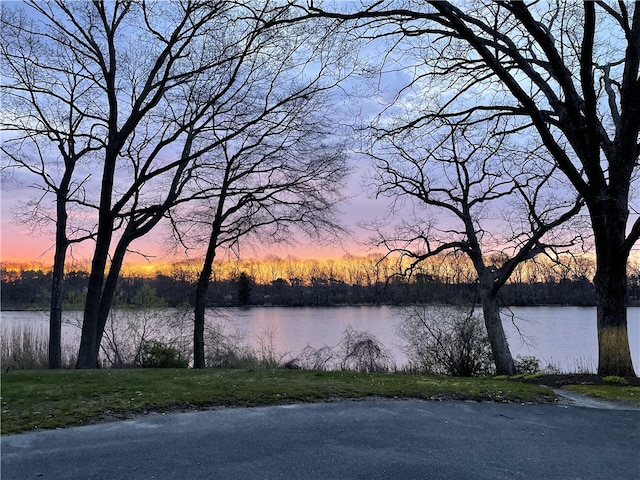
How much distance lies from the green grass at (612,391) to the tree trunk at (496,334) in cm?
534

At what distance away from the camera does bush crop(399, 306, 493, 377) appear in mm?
14961

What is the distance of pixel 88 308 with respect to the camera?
42.6ft

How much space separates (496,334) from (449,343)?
145 cm

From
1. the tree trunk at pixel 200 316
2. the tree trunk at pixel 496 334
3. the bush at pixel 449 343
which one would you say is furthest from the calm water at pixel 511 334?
the tree trunk at pixel 200 316

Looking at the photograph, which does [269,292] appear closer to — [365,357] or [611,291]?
[365,357]

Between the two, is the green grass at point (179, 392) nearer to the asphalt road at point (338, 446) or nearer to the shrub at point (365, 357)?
the asphalt road at point (338, 446)

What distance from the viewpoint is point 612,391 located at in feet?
26.8

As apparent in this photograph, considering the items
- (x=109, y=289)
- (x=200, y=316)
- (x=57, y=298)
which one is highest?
(x=109, y=289)

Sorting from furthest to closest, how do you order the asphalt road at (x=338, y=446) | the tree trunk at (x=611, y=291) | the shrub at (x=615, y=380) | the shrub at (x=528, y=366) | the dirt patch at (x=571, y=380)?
the shrub at (x=528, y=366), the tree trunk at (x=611, y=291), the dirt patch at (x=571, y=380), the shrub at (x=615, y=380), the asphalt road at (x=338, y=446)

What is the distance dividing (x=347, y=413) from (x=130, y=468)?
2.91m

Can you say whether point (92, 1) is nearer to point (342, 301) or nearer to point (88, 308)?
point (88, 308)

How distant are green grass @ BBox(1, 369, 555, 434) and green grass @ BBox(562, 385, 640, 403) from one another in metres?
0.81

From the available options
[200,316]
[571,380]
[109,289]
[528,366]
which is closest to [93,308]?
[109,289]

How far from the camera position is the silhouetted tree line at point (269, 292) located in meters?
16.9
